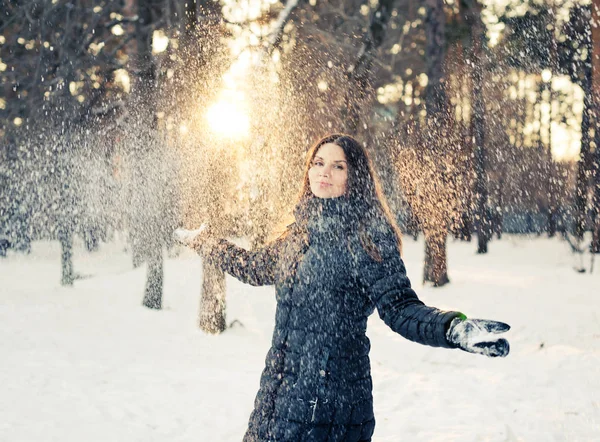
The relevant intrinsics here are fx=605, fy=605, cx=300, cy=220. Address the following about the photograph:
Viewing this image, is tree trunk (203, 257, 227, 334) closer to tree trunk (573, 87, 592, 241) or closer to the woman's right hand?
the woman's right hand

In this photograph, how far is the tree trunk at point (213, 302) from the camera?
27.9 ft

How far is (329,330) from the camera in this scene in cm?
221

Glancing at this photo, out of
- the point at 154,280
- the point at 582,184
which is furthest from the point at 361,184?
the point at 582,184

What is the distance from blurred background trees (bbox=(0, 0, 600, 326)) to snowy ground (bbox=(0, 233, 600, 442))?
48.9 inches

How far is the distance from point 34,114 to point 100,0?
3091 millimetres

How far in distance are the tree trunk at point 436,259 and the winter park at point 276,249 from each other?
0.06 m

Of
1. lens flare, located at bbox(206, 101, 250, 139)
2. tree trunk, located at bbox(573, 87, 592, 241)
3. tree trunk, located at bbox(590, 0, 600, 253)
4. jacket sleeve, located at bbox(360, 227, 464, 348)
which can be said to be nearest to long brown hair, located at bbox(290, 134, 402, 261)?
jacket sleeve, located at bbox(360, 227, 464, 348)

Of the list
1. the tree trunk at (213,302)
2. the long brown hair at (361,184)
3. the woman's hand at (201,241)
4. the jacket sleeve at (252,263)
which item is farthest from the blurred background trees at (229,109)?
the long brown hair at (361,184)

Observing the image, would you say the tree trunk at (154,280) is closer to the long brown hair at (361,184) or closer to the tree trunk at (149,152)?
the tree trunk at (149,152)

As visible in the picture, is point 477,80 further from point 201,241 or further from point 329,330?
point 329,330

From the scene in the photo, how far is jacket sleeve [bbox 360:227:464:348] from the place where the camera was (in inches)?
76.0

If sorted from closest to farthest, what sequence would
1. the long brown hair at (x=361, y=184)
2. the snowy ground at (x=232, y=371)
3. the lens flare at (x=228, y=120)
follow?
1. the long brown hair at (x=361, y=184)
2. the snowy ground at (x=232, y=371)
3. the lens flare at (x=228, y=120)

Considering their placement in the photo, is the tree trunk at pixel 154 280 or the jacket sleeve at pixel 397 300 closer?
the jacket sleeve at pixel 397 300

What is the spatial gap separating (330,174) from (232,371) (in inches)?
189
